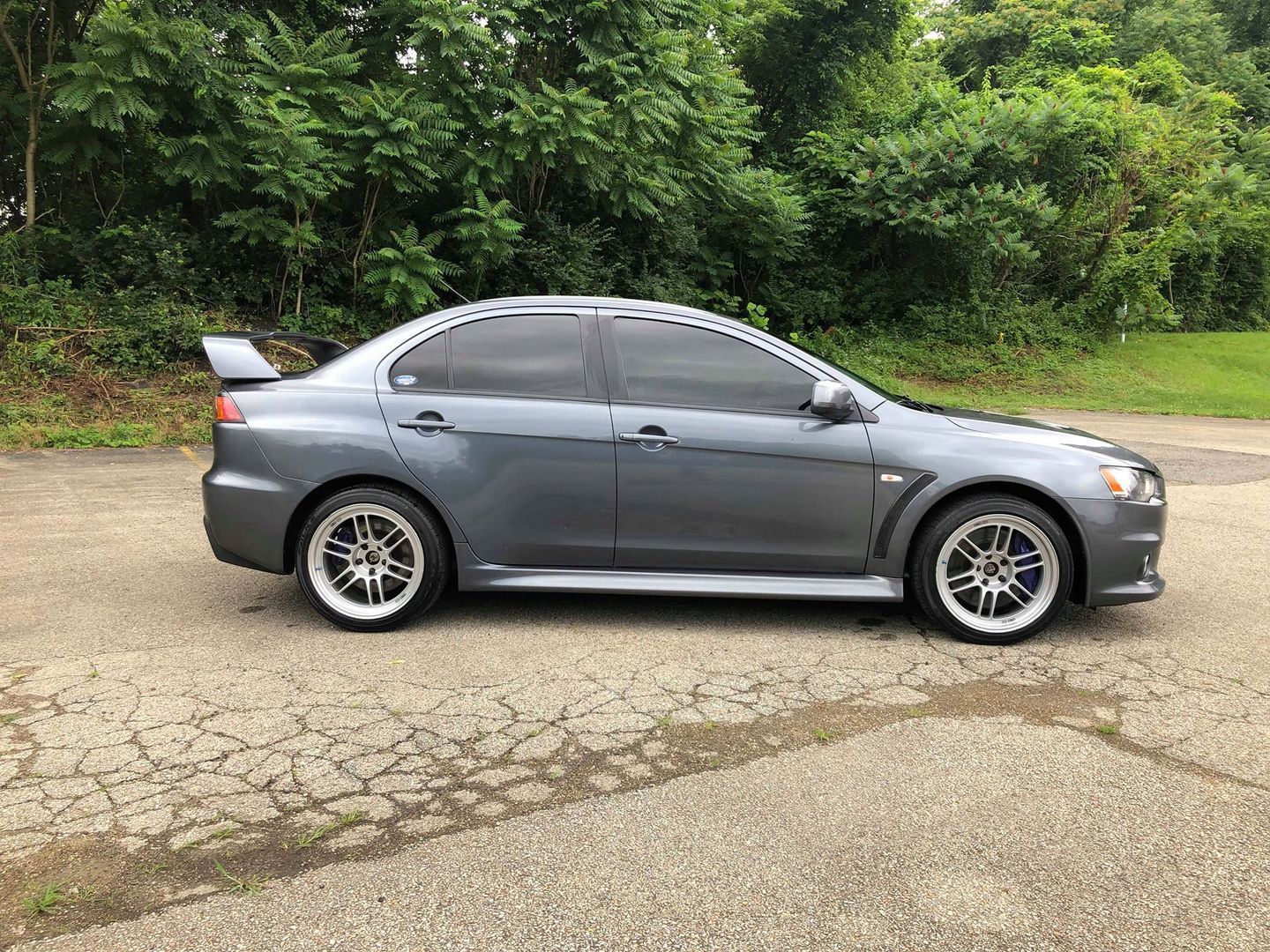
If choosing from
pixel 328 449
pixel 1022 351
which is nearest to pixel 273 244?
pixel 328 449

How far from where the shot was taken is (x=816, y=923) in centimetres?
229

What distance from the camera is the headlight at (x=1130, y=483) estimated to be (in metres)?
4.36

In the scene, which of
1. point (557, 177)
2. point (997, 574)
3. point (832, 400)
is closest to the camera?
point (832, 400)

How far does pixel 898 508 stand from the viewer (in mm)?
4387

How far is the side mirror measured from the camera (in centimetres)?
432

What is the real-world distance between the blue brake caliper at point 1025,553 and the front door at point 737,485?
2.40 ft

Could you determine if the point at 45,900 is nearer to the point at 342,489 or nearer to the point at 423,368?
the point at 342,489

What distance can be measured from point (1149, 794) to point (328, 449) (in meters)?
3.68

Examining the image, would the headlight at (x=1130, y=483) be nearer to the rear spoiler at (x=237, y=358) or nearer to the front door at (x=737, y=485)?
the front door at (x=737, y=485)

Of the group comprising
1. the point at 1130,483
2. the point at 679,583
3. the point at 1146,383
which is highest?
the point at 1146,383

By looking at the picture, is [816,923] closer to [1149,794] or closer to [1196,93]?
[1149,794]

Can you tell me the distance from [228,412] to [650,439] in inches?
83.2

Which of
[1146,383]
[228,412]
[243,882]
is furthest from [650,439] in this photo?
[1146,383]

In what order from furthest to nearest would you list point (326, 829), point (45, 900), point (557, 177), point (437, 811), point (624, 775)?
point (557, 177)
point (624, 775)
point (437, 811)
point (326, 829)
point (45, 900)
